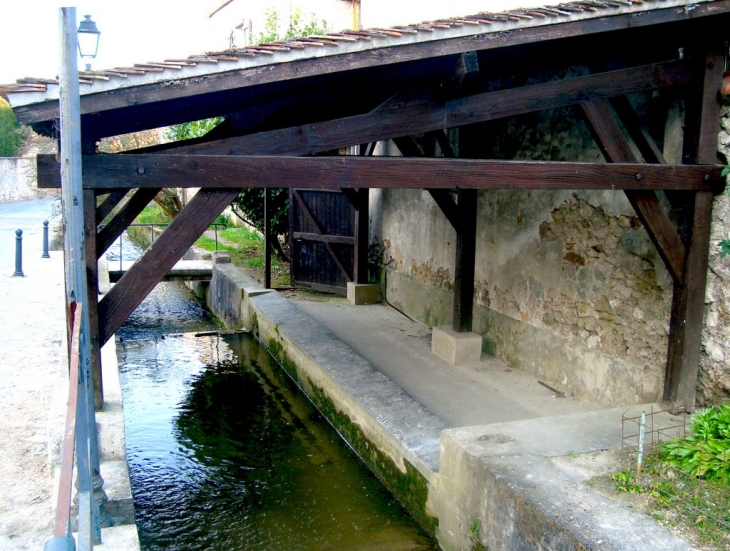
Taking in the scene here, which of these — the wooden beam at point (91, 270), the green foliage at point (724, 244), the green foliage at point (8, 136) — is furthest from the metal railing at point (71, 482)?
the green foliage at point (8, 136)

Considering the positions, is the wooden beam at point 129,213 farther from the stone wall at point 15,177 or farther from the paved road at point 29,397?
the stone wall at point 15,177

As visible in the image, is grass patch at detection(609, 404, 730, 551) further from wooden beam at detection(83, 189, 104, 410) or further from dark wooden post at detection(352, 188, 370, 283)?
dark wooden post at detection(352, 188, 370, 283)

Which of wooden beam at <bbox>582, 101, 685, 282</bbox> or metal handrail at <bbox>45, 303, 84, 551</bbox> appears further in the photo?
wooden beam at <bbox>582, 101, 685, 282</bbox>

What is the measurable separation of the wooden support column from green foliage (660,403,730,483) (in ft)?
2.28

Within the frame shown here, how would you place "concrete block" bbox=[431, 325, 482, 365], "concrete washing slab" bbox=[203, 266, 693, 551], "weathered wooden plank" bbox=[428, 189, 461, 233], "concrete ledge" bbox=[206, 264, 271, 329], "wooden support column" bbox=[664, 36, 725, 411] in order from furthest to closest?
1. "concrete ledge" bbox=[206, 264, 271, 329]
2. "concrete block" bbox=[431, 325, 482, 365]
3. "weathered wooden plank" bbox=[428, 189, 461, 233]
4. "wooden support column" bbox=[664, 36, 725, 411]
5. "concrete washing slab" bbox=[203, 266, 693, 551]

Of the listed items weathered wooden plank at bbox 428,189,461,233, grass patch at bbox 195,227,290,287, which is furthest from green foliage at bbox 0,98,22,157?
weathered wooden plank at bbox 428,189,461,233

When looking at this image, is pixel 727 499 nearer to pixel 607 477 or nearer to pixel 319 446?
pixel 607 477

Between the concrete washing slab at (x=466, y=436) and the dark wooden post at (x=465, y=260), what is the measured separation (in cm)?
54

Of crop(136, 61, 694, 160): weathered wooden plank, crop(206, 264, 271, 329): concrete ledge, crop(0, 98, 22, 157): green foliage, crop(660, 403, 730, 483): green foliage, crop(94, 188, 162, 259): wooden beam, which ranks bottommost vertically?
crop(206, 264, 271, 329): concrete ledge

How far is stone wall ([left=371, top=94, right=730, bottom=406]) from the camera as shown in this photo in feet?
17.4

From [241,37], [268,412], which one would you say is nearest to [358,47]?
[268,412]

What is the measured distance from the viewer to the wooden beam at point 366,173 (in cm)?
400

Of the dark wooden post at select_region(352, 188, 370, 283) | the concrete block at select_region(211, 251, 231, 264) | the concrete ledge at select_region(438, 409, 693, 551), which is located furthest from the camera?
the concrete block at select_region(211, 251, 231, 264)

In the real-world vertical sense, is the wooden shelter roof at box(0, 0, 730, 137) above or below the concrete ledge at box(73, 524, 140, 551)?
above
